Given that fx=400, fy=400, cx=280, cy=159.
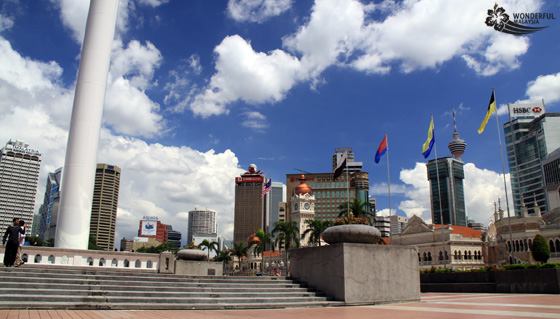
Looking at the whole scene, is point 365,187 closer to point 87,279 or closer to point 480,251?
point 480,251

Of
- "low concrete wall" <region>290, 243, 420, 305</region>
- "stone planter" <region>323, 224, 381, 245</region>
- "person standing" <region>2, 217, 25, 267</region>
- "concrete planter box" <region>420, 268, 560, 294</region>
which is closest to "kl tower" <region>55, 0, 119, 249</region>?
"person standing" <region>2, 217, 25, 267</region>

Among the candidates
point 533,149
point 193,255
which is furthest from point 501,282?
point 533,149

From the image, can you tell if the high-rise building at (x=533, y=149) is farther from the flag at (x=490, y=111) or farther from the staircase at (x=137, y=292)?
the staircase at (x=137, y=292)

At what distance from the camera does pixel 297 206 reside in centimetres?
11562

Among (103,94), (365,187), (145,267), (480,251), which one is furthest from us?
(365,187)

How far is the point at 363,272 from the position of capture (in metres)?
16.2

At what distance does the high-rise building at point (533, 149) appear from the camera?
520 ft

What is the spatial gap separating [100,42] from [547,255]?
40946mm

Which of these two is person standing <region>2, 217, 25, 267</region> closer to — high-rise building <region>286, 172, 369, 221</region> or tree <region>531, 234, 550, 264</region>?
tree <region>531, 234, 550, 264</region>

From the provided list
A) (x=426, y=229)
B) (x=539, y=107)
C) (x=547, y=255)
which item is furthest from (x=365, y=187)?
(x=547, y=255)

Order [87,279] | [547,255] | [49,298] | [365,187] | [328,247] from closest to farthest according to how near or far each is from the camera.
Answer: [49,298] < [87,279] < [328,247] < [547,255] < [365,187]

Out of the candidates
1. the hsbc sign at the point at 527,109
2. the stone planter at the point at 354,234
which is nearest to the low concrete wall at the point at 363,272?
the stone planter at the point at 354,234

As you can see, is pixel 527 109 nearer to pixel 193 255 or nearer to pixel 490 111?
pixel 490 111

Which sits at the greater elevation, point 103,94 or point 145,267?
point 103,94
